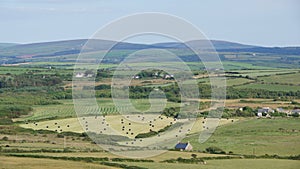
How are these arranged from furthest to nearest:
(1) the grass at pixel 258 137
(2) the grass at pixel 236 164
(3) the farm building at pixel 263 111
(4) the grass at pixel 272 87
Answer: (4) the grass at pixel 272 87
(3) the farm building at pixel 263 111
(1) the grass at pixel 258 137
(2) the grass at pixel 236 164

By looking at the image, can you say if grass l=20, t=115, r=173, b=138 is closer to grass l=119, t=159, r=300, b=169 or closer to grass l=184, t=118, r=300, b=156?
grass l=184, t=118, r=300, b=156

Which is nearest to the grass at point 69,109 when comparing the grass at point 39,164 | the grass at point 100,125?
the grass at point 100,125

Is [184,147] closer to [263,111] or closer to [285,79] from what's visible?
[263,111]

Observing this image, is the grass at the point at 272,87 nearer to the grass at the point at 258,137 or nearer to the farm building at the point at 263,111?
the farm building at the point at 263,111

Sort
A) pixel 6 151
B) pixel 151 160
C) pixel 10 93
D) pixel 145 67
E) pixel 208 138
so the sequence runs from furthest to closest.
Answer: pixel 145 67, pixel 10 93, pixel 208 138, pixel 6 151, pixel 151 160

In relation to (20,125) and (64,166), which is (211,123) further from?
(64,166)

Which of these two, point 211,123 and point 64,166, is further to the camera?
point 211,123

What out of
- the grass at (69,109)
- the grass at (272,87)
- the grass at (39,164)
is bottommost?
the grass at (39,164)

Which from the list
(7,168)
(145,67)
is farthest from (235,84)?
(7,168)

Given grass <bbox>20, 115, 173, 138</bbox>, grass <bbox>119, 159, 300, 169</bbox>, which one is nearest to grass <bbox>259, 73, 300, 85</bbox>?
grass <bbox>20, 115, 173, 138</bbox>
